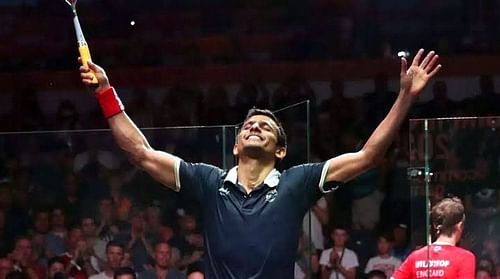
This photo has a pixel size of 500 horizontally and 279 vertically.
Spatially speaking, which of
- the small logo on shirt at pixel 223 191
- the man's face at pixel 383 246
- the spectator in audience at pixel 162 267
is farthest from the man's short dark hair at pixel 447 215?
the small logo on shirt at pixel 223 191

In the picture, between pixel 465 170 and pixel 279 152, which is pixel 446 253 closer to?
pixel 465 170

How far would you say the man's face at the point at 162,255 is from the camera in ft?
22.0

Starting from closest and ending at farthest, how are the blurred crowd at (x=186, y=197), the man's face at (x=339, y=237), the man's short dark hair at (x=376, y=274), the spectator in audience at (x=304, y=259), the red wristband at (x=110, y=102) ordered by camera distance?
the red wristband at (x=110, y=102) < the blurred crowd at (x=186, y=197) < the spectator in audience at (x=304, y=259) < the man's short dark hair at (x=376, y=274) < the man's face at (x=339, y=237)

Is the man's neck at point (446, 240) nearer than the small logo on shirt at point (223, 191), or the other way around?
the small logo on shirt at point (223, 191)

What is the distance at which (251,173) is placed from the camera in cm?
412

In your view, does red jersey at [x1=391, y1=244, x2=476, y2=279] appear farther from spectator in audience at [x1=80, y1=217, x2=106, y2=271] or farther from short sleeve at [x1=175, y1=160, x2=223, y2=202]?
short sleeve at [x1=175, y1=160, x2=223, y2=202]

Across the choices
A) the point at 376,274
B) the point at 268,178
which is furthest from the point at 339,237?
the point at 268,178

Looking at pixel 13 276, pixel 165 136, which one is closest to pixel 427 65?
pixel 165 136

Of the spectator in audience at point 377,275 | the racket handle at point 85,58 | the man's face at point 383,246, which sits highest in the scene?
the racket handle at point 85,58

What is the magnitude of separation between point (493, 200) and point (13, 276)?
2845mm

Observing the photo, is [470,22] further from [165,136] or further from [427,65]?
[427,65]

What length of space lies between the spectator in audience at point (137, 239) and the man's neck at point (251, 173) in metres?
2.71

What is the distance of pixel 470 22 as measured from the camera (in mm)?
8398

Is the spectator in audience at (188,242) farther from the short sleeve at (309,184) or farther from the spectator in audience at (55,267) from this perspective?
the short sleeve at (309,184)
